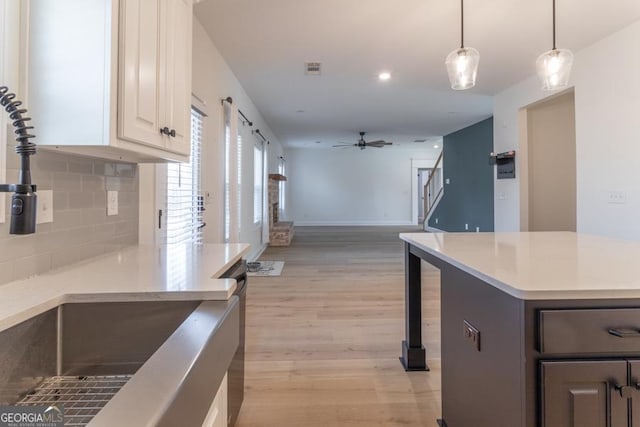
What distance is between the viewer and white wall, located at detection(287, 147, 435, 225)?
11.4m

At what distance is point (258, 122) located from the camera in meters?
6.23

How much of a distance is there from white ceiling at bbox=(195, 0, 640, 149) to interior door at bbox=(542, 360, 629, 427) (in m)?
2.65

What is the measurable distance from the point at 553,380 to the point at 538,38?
351cm

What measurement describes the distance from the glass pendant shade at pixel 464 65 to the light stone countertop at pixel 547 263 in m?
1.04

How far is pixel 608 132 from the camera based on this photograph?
334 centimetres

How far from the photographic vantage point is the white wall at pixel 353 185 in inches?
450

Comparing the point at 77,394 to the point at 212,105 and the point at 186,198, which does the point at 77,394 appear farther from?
the point at 212,105

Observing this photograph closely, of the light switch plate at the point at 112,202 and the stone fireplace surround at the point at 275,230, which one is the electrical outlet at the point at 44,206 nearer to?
the light switch plate at the point at 112,202

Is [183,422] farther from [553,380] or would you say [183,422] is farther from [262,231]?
[262,231]

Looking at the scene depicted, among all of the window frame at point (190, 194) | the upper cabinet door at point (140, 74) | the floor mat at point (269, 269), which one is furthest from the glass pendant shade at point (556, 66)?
the floor mat at point (269, 269)

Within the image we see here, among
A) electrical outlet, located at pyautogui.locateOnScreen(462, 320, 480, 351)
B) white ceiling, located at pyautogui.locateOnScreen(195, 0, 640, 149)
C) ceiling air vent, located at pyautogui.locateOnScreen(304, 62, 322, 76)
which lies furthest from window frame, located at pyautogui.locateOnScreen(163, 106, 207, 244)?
electrical outlet, located at pyautogui.locateOnScreen(462, 320, 480, 351)

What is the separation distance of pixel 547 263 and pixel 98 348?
1.49 metres

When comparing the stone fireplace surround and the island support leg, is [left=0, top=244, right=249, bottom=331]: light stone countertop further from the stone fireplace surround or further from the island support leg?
the stone fireplace surround

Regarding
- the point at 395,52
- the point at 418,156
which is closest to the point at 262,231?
the point at 395,52
